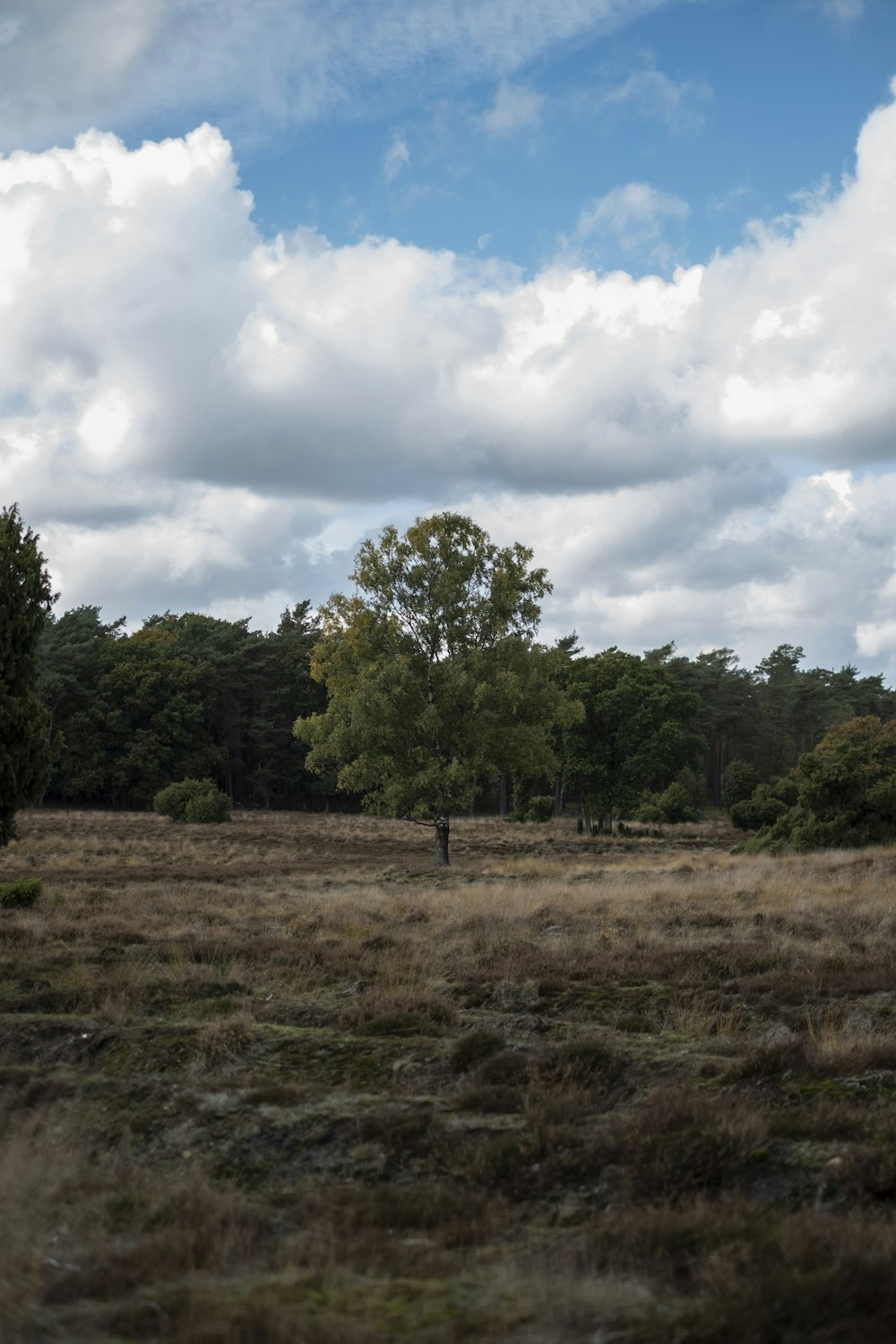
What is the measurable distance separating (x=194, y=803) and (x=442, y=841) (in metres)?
24.8

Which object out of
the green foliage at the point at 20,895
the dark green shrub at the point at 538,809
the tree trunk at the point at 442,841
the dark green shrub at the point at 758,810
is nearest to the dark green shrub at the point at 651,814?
the dark green shrub at the point at 538,809

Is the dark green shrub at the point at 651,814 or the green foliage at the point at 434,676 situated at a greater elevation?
the green foliage at the point at 434,676

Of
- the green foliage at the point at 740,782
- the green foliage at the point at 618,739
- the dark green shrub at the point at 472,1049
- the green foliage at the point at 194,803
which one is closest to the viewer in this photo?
the dark green shrub at the point at 472,1049

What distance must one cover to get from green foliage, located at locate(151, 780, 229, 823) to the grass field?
3940 cm

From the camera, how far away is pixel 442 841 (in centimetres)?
3375

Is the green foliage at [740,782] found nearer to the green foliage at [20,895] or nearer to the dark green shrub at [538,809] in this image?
the dark green shrub at [538,809]

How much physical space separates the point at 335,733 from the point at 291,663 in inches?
2281

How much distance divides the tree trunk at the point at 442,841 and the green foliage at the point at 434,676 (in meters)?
0.07

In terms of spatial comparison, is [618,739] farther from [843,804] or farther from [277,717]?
[277,717]

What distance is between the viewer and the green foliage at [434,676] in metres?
Answer: 32.3

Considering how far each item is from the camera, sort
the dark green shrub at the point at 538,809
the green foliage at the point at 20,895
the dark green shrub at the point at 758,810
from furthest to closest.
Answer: the dark green shrub at the point at 538,809 < the dark green shrub at the point at 758,810 < the green foliage at the point at 20,895

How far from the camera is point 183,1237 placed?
4742 mm

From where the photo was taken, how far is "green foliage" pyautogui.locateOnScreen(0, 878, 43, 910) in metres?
17.6

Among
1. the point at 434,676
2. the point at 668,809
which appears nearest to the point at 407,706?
the point at 434,676
